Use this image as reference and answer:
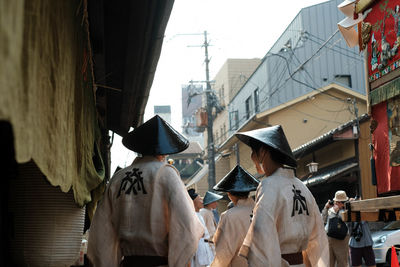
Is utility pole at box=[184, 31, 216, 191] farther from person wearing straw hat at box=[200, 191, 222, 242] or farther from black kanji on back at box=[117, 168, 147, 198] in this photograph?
black kanji on back at box=[117, 168, 147, 198]

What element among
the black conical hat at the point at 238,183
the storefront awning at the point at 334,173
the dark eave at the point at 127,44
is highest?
the dark eave at the point at 127,44

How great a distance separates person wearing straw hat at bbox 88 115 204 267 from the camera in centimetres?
528

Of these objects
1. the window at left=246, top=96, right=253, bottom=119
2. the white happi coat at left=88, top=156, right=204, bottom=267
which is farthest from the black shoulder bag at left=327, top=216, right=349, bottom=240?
the window at left=246, top=96, right=253, bottom=119

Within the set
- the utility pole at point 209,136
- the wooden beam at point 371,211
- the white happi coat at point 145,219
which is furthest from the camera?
the utility pole at point 209,136

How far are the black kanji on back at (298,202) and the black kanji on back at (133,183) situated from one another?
145 centimetres

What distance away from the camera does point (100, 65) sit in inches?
273

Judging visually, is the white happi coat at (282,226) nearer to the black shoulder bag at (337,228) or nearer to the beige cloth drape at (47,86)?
the beige cloth drape at (47,86)

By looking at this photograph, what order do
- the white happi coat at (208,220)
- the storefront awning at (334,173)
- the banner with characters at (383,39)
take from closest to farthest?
the banner with characters at (383,39) < the white happi coat at (208,220) < the storefront awning at (334,173)

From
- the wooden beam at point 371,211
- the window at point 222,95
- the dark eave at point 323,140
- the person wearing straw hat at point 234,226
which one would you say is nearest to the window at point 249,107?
the window at point 222,95

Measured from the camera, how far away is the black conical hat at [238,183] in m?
7.77

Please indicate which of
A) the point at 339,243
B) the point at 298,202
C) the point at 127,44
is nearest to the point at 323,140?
the point at 339,243

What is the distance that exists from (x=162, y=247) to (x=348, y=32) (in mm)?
5469

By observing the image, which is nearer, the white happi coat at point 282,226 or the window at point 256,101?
the white happi coat at point 282,226

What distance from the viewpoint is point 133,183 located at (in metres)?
5.66
